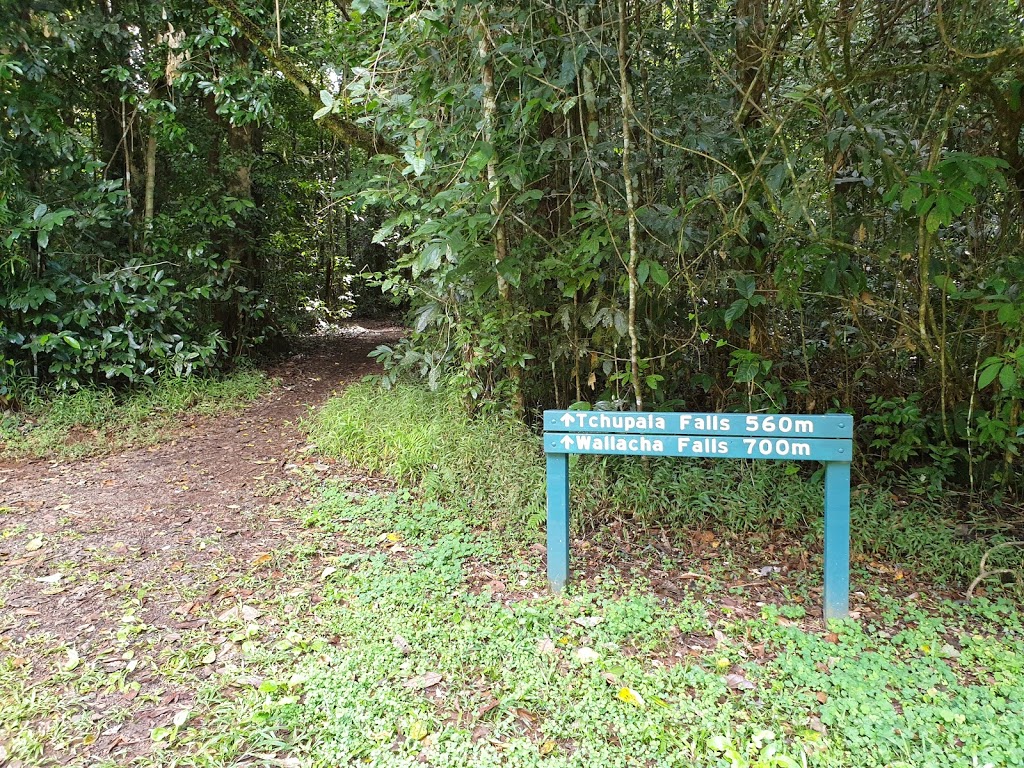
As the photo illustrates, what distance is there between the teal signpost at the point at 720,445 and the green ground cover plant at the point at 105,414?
4106 millimetres

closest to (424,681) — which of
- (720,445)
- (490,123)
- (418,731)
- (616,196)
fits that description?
(418,731)

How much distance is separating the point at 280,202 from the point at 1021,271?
7.94m

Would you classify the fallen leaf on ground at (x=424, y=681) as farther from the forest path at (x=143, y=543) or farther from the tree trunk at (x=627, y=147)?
the tree trunk at (x=627, y=147)

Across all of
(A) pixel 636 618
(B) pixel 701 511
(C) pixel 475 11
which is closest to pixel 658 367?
(B) pixel 701 511

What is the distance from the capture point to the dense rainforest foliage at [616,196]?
3.71 m

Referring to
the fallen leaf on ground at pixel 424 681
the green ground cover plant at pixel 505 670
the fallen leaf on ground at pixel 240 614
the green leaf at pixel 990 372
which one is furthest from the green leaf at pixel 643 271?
the fallen leaf on ground at pixel 240 614

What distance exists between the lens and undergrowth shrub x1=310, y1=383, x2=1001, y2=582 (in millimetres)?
3801

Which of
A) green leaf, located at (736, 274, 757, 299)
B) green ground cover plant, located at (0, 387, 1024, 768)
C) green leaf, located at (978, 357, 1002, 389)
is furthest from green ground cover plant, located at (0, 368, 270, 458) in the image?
green leaf, located at (978, 357, 1002, 389)

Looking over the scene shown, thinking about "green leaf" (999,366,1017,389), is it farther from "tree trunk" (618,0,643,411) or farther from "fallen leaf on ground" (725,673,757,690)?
"fallen leaf on ground" (725,673,757,690)

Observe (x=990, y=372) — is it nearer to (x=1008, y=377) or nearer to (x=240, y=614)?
(x=1008, y=377)

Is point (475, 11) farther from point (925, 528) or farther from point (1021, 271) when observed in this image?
point (925, 528)

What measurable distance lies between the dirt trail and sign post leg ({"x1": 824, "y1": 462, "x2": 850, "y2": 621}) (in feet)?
9.76

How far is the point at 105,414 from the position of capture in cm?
596

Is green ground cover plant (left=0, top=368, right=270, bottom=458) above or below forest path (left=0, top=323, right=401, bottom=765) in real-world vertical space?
above
